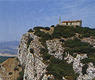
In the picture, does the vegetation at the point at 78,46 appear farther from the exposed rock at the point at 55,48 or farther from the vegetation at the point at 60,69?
the vegetation at the point at 60,69

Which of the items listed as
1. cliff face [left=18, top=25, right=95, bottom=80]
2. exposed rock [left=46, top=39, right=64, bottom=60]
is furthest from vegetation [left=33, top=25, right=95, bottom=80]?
exposed rock [left=46, top=39, right=64, bottom=60]

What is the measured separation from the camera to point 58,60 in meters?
56.1

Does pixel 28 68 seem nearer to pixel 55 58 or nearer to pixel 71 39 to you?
pixel 55 58

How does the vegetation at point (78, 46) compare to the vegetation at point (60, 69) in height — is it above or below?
above

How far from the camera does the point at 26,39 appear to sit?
74.2 metres

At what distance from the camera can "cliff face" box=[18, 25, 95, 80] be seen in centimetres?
4756

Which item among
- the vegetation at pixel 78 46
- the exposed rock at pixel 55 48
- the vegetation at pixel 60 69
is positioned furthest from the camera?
the exposed rock at pixel 55 48

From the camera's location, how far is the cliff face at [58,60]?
47562 mm

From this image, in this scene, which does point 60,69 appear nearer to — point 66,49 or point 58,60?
point 58,60

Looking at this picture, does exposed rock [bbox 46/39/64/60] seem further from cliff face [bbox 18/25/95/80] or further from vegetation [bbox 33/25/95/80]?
vegetation [bbox 33/25/95/80]

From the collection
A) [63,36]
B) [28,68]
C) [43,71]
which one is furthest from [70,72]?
[63,36]

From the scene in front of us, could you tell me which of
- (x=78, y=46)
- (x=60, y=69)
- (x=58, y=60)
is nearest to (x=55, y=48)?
(x=58, y=60)

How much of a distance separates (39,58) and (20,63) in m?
24.5

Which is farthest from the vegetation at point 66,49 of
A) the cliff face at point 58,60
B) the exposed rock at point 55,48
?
the exposed rock at point 55,48
